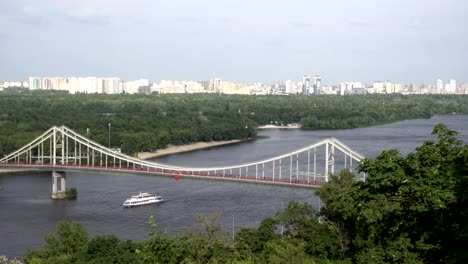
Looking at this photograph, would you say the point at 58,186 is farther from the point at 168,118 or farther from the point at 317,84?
the point at 317,84

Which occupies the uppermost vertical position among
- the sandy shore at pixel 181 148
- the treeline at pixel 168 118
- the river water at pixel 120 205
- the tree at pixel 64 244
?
the treeline at pixel 168 118

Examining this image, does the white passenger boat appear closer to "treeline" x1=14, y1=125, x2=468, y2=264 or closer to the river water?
the river water

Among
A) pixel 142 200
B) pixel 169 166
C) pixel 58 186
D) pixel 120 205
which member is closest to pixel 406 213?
pixel 142 200

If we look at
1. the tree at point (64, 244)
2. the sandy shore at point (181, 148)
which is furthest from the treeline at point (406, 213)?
the sandy shore at point (181, 148)

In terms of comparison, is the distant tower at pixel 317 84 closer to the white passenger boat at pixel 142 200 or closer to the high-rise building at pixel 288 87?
the high-rise building at pixel 288 87

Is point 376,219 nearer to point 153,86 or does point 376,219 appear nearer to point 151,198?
point 151,198

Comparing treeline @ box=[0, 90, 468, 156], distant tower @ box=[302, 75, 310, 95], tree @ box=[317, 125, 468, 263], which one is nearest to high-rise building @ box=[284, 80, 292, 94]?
distant tower @ box=[302, 75, 310, 95]
